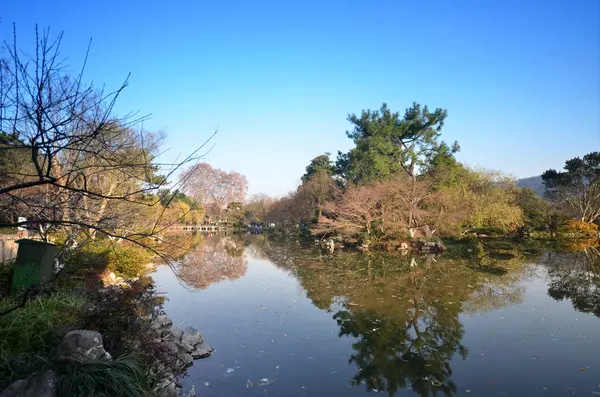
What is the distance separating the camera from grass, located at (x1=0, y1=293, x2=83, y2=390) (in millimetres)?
3482

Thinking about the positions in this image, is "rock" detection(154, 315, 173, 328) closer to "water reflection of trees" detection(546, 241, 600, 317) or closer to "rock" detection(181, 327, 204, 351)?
"rock" detection(181, 327, 204, 351)

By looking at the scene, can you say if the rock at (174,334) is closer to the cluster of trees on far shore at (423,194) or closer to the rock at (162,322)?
the rock at (162,322)

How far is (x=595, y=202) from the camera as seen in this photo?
2753 centimetres

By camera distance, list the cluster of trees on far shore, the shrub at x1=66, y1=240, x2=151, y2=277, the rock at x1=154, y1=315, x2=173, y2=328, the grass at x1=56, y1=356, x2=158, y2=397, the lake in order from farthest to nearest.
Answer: the cluster of trees on far shore
the shrub at x1=66, y1=240, x2=151, y2=277
the rock at x1=154, y1=315, x2=173, y2=328
the lake
the grass at x1=56, y1=356, x2=158, y2=397

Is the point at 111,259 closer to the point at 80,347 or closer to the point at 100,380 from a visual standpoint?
the point at 80,347

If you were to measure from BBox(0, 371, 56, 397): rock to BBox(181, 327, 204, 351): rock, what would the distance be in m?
2.66

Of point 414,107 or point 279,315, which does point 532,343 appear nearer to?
point 279,315

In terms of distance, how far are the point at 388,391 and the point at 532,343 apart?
317 cm

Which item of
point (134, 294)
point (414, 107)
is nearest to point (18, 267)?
point (134, 294)

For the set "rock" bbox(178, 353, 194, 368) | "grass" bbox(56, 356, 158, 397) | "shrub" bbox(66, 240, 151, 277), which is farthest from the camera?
"shrub" bbox(66, 240, 151, 277)

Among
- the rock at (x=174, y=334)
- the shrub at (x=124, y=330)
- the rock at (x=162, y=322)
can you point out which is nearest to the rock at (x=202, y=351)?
the rock at (x=174, y=334)

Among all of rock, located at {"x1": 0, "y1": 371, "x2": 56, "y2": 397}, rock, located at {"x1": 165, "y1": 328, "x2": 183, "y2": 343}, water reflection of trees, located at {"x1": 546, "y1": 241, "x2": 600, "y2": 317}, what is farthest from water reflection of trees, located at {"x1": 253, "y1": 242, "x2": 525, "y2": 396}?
rock, located at {"x1": 0, "y1": 371, "x2": 56, "y2": 397}

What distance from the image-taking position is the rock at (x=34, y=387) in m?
3.07

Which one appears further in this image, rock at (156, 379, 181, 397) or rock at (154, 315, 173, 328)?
rock at (154, 315, 173, 328)
